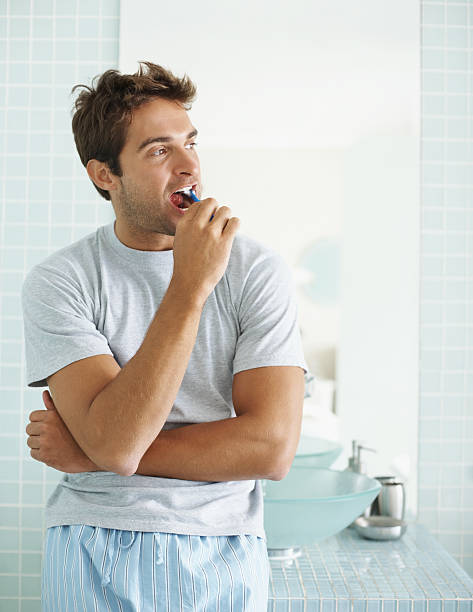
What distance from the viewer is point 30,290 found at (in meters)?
1.32

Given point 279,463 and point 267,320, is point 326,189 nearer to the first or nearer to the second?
point 267,320

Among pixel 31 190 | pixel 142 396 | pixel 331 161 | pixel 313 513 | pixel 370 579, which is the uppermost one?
pixel 331 161

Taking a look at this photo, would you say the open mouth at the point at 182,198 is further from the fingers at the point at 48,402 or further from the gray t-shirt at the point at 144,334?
the fingers at the point at 48,402

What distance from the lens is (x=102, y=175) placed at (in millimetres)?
1465

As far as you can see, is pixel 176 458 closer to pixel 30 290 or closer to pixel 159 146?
pixel 30 290

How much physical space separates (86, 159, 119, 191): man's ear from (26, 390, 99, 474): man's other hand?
0.45 m

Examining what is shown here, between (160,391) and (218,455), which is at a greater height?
(160,391)

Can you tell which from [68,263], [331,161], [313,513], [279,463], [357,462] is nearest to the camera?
[279,463]

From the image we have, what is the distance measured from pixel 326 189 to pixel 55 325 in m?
1.17

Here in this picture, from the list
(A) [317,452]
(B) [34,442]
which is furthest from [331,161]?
(B) [34,442]

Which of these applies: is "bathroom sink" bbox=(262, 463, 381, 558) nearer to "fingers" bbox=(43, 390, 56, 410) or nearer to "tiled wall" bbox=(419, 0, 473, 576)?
"tiled wall" bbox=(419, 0, 473, 576)

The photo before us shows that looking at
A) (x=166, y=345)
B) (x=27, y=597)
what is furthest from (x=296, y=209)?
(x=27, y=597)

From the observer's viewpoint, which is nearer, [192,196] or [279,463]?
[279,463]

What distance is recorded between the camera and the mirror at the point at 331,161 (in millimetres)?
2164
